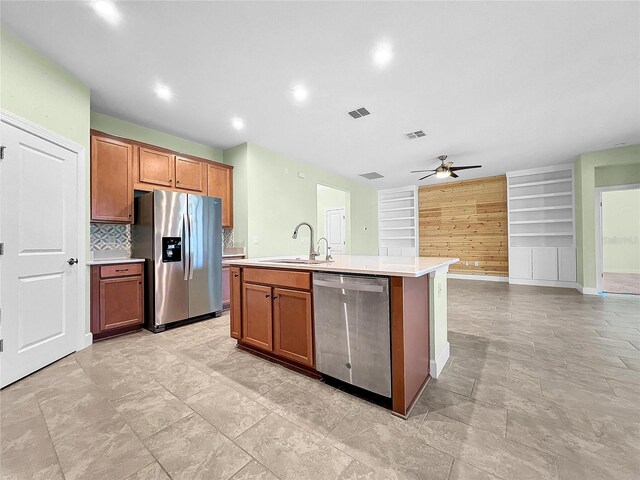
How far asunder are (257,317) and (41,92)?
2.86 m

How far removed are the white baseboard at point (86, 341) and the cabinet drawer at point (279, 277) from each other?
6.13 ft

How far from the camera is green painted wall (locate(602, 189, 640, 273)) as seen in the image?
682 centimetres

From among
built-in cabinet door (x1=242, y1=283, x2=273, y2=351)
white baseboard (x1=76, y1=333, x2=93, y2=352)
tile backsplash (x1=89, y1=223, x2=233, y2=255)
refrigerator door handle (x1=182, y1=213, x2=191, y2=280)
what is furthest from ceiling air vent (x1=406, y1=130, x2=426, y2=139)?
white baseboard (x1=76, y1=333, x2=93, y2=352)

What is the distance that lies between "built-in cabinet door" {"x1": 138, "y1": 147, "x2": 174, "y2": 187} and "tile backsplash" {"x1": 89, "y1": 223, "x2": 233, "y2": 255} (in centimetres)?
74

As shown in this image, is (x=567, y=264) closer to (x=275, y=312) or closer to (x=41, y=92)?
(x=275, y=312)

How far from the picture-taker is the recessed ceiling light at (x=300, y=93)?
9.90 ft

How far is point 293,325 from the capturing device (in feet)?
7.39

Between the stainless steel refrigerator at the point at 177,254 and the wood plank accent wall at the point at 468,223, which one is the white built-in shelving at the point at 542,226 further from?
the stainless steel refrigerator at the point at 177,254


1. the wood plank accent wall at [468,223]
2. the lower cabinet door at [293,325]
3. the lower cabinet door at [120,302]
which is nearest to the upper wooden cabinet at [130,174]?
the lower cabinet door at [120,302]

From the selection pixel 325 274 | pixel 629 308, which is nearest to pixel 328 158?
pixel 325 274

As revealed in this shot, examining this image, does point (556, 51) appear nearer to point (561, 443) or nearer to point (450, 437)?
point (561, 443)

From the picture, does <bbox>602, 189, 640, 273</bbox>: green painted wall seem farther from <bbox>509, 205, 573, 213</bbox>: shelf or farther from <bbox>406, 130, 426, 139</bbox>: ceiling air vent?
<bbox>406, 130, 426, 139</bbox>: ceiling air vent

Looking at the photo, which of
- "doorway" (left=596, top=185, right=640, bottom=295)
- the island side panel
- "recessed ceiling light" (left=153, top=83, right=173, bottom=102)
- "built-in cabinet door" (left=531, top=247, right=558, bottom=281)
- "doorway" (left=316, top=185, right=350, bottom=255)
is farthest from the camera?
"doorway" (left=316, top=185, right=350, bottom=255)

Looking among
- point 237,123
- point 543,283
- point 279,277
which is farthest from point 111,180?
point 543,283
